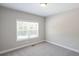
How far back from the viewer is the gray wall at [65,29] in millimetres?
3024

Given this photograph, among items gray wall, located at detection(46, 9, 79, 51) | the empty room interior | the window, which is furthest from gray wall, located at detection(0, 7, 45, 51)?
gray wall, located at detection(46, 9, 79, 51)

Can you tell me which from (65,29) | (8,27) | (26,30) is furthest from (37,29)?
(8,27)

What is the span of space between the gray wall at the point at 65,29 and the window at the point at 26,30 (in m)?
1.14

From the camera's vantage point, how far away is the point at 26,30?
3.88 m

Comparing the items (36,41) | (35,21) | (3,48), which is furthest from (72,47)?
(3,48)

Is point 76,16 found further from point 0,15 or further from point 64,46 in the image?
point 0,15

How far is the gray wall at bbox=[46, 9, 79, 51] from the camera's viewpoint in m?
3.02

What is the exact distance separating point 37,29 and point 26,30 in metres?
1.05

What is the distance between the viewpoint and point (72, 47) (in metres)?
3.19

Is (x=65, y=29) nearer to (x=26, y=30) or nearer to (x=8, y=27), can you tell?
(x=26, y=30)

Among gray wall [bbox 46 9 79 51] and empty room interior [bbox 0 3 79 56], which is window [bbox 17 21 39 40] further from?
gray wall [bbox 46 9 79 51]

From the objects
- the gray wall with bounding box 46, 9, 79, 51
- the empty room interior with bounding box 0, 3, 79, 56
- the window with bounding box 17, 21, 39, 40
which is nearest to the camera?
the empty room interior with bounding box 0, 3, 79, 56

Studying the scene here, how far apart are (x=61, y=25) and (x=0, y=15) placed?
3.43m

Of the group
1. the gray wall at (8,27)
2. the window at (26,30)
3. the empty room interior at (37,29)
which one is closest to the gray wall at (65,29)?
the empty room interior at (37,29)
